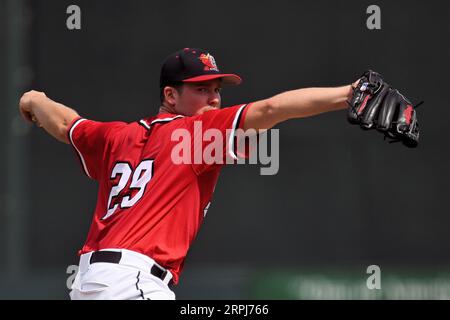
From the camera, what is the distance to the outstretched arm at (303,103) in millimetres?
2869

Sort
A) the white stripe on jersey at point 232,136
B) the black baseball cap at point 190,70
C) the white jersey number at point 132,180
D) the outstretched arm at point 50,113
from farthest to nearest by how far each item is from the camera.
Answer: the outstretched arm at point 50,113, the black baseball cap at point 190,70, the white jersey number at point 132,180, the white stripe on jersey at point 232,136

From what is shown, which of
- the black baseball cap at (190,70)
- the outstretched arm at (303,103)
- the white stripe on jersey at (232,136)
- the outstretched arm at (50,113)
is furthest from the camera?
the outstretched arm at (50,113)

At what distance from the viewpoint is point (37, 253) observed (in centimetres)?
685

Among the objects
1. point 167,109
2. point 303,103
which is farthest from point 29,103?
point 303,103

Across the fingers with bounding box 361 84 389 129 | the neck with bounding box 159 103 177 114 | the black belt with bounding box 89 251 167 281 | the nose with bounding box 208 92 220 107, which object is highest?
the nose with bounding box 208 92 220 107

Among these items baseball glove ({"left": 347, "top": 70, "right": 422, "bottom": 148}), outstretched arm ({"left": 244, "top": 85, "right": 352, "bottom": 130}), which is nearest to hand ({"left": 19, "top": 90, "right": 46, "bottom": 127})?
outstretched arm ({"left": 244, "top": 85, "right": 352, "bottom": 130})

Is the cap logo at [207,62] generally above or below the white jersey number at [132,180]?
above

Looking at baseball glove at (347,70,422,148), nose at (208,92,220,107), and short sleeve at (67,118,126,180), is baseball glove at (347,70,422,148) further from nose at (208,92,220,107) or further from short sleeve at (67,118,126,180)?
short sleeve at (67,118,126,180)

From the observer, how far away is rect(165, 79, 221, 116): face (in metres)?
3.41

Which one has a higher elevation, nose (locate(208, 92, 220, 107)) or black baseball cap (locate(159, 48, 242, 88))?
black baseball cap (locate(159, 48, 242, 88))

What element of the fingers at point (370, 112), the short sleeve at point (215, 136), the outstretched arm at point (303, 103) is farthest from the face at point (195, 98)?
the fingers at point (370, 112)

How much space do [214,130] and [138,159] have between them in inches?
11.6

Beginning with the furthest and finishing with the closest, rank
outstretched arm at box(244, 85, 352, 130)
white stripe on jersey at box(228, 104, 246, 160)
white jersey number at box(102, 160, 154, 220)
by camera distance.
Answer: white jersey number at box(102, 160, 154, 220) → white stripe on jersey at box(228, 104, 246, 160) → outstretched arm at box(244, 85, 352, 130)

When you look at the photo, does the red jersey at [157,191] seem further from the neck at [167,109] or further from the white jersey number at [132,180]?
the neck at [167,109]
